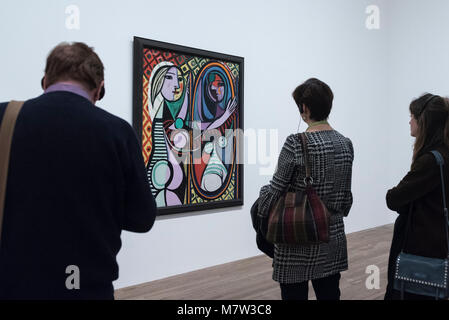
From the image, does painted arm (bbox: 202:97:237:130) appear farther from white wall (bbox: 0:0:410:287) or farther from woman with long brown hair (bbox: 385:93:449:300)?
woman with long brown hair (bbox: 385:93:449:300)

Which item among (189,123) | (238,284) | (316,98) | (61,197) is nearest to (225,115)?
(189,123)

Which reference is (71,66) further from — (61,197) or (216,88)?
(216,88)

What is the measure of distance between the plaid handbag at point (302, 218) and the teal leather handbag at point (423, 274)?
448mm

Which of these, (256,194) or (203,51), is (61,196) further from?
(256,194)

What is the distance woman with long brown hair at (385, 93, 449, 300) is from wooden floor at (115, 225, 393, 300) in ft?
4.48

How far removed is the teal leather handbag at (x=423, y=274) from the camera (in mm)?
1870

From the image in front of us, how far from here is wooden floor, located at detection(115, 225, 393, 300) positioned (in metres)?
3.20

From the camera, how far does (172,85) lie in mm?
3619

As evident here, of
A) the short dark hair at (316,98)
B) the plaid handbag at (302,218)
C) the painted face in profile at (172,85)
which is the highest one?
the painted face in profile at (172,85)

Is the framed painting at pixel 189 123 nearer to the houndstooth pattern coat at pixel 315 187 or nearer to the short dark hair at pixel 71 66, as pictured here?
the houndstooth pattern coat at pixel 315 187

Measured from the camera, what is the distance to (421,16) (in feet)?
19.5

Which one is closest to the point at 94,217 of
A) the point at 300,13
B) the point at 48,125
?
the point at 48,125

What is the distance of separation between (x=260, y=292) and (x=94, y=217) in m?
2.37

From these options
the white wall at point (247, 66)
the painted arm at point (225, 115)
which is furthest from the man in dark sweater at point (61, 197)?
the painted arm at point (225, 115)
